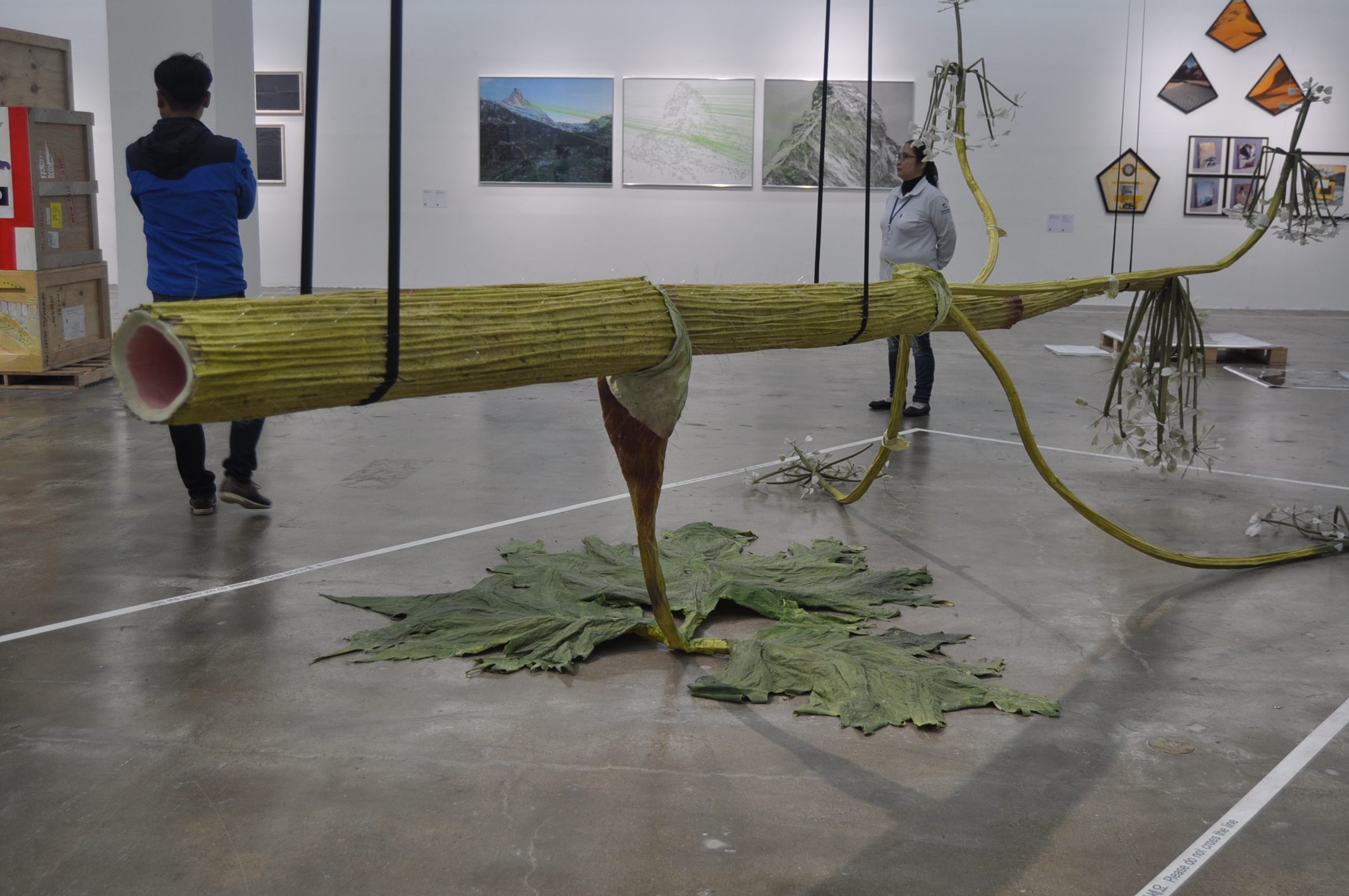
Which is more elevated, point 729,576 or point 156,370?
point 156,370

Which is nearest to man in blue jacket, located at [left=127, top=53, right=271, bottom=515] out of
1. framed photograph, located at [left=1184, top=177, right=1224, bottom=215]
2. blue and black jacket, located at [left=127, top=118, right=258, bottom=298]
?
blue and black jacket, located at [left=127, top=118, right=258, bottom=298]

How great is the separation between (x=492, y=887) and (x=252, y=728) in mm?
778

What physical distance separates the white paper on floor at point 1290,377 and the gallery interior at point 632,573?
7 cm

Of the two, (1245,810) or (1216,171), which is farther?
(1216,171)

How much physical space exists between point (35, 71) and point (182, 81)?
13.7 ft

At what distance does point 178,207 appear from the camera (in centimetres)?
347

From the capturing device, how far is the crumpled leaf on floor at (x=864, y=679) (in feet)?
7.81

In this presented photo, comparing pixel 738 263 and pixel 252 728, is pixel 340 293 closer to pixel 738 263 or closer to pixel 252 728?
pixel 252 728

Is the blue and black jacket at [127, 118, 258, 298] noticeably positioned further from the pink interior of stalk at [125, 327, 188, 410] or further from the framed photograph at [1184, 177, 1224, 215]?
the framed photograph at [1184, 177, 1224, 215]

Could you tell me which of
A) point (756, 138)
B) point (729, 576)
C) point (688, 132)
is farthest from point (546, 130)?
point (729, 576)

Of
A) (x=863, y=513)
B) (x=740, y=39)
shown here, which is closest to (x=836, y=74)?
(x=740, y=39)

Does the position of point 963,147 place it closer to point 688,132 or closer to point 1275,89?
point 688,132

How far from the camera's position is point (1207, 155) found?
1123 centimetres

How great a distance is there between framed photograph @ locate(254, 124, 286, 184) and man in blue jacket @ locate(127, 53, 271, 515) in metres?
8.14
